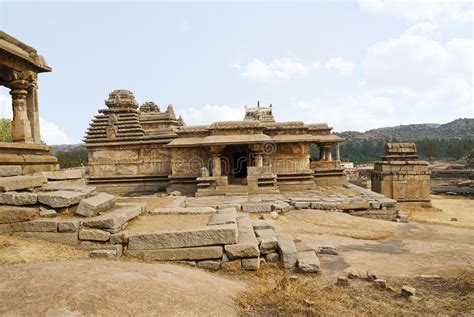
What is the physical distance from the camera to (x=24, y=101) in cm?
730

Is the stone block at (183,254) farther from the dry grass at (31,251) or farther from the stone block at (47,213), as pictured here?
the stone block at (47,213)

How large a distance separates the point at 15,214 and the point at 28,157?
2.23 m

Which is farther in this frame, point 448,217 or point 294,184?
point 448,217

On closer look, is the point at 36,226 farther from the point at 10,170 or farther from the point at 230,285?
the point at 230,285

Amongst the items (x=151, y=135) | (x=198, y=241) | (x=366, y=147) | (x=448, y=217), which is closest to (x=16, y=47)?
(x=198, y=241)

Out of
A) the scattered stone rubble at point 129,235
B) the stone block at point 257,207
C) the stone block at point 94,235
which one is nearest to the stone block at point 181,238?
the scattered stone rubble at point 129,235

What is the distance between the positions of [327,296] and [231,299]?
1.09 metres

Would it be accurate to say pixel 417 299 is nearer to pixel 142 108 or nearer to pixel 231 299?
pixel 231 299

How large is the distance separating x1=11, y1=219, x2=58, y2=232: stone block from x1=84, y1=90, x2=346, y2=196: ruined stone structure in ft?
21.3

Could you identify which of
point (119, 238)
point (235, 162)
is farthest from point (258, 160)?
point (119, 238)

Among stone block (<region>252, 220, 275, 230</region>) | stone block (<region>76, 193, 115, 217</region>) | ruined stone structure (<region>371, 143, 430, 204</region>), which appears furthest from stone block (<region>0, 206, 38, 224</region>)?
ruined stone structure (<region>371, 143, 430, 204</region>)

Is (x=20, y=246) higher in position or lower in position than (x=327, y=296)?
higher

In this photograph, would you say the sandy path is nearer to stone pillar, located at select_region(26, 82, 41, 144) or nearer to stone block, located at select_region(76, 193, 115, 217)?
stone block, located at select_region(76, 193, 115, 217)

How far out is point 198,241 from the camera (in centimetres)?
460
